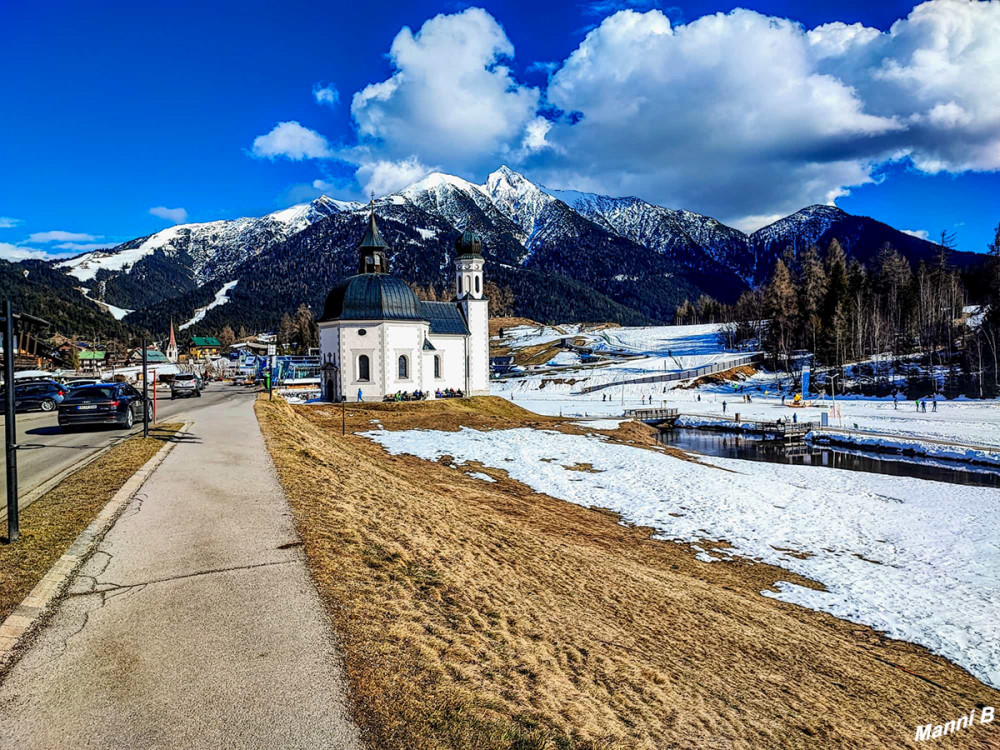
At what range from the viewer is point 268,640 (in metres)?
5.41

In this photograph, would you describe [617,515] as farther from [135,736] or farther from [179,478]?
[135,736]

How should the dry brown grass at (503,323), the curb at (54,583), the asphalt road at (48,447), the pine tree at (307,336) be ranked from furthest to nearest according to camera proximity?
the dry brown grass at (503,323) < the pine tree at (307,336) < the asphalt road at (48,447) < the curb at (54,583)

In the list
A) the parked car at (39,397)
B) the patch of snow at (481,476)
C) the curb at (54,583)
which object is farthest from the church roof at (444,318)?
the curb at (54,583)

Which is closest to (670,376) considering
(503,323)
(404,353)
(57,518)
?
(404,353)

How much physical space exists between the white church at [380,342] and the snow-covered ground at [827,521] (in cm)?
1837

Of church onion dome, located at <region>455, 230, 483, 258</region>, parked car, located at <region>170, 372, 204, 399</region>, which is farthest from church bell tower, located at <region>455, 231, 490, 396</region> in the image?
parked car, located at <region>170, 372, 204, 399</region>

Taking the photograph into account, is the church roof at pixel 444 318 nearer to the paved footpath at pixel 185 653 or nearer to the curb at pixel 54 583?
the curb at pixel 54 583

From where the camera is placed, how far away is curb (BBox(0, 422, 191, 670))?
520 centimetres

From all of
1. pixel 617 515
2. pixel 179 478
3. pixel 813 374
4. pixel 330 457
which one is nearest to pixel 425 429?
pixel 330 457

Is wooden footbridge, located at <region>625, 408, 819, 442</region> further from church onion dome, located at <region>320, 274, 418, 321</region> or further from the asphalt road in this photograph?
the asphalt road

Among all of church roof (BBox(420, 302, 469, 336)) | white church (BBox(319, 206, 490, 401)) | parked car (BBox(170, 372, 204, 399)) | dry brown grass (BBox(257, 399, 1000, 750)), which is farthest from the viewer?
church roof (BBox(420, 302, 469, 336))

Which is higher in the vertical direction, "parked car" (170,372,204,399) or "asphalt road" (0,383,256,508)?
"parked car" (170,372,204,399)

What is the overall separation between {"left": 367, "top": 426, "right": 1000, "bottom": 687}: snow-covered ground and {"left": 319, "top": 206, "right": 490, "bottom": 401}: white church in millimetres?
18368

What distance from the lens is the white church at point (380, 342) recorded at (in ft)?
150
